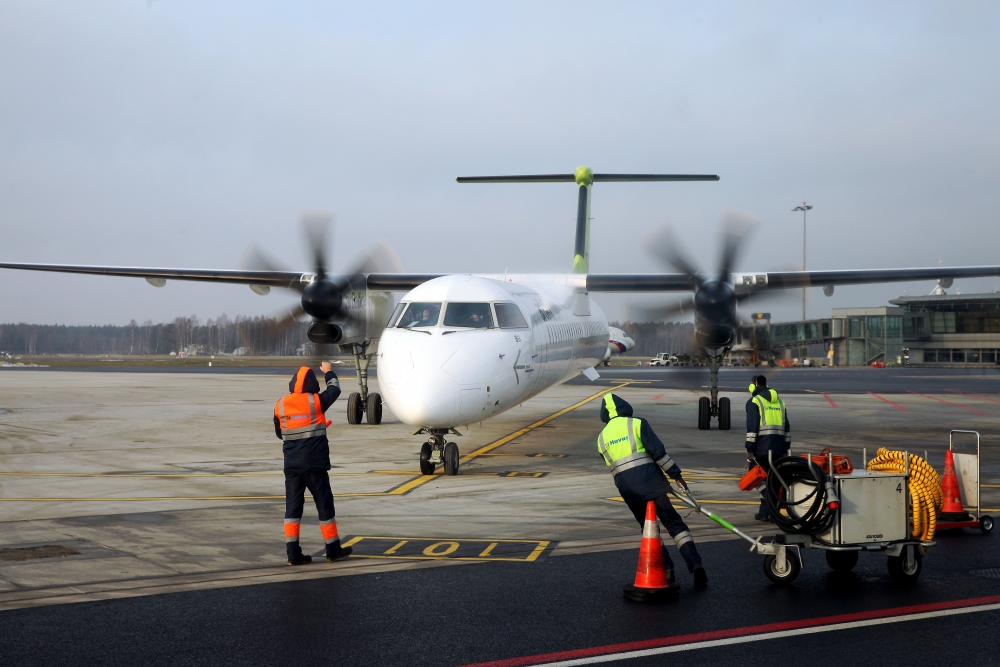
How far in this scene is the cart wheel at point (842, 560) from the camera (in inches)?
299

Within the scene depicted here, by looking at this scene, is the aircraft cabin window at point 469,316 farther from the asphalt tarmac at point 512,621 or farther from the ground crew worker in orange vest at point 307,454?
the asphalt tarmac at point 512,621

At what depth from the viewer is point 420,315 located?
45.2 feet

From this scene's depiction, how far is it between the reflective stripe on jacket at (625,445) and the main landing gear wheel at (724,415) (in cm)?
1396

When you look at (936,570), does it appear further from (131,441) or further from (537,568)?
(131,441)

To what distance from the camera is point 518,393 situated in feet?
48.0

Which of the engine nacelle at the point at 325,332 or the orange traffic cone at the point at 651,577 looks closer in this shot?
the orange traffic cone at the point at 651,577

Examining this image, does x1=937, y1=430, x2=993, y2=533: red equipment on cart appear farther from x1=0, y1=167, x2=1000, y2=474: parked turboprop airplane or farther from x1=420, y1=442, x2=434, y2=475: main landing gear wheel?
x1=420, y1=442, x2=434, y2=475: main landing gear wheel

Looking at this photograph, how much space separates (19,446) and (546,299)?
10893 mm

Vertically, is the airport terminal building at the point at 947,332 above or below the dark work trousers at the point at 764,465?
above

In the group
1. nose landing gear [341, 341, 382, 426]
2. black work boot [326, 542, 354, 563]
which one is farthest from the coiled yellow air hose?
nose landing gear [341, 341, 382, 426]

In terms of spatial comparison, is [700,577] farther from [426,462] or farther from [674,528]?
[426,462]

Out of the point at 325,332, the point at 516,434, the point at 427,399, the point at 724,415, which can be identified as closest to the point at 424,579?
the point at 427,399

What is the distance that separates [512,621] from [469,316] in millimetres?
8043

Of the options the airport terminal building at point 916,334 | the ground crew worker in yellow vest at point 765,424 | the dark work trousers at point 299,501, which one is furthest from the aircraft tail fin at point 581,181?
the airport terminal building at point 916,334
